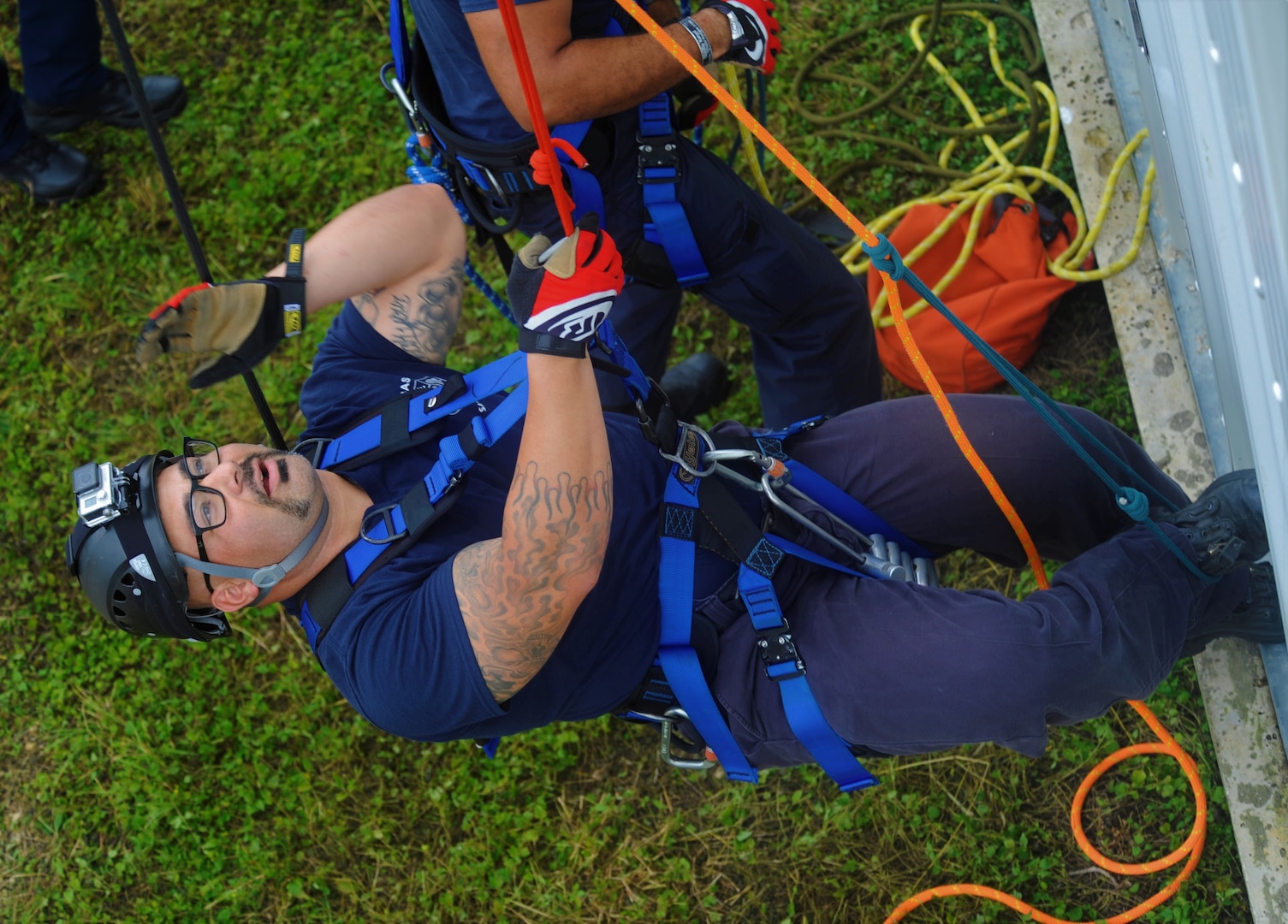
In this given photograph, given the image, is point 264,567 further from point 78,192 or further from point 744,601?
point 78,192

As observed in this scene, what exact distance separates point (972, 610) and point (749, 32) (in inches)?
61.5

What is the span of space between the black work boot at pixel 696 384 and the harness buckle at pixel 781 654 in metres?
1.59

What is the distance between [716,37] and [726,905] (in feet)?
8.06

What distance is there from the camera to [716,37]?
2.60 m

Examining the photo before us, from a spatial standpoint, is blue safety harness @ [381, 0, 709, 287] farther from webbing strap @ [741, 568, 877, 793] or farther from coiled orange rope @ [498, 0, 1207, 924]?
webbing strap @ [741, 568, 877, 793]

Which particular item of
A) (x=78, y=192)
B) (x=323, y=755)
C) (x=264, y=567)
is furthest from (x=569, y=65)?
(x=78, y=192)

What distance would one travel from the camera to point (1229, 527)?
205 centimetres

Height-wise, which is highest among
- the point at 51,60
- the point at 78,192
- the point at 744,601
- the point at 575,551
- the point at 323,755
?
the point at 51,60

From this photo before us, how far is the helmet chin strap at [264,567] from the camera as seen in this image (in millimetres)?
2209

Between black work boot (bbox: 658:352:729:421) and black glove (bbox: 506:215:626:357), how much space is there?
1.79 meters

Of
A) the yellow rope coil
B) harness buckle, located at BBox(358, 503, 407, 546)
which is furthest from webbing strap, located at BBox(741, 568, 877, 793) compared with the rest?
the yellow rope coil

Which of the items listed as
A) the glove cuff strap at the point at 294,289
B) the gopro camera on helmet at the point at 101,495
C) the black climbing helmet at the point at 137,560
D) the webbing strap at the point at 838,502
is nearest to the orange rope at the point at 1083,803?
the webbing strap at the point at 838,502

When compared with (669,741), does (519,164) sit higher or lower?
higher

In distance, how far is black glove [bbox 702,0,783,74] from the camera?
2.63 m
